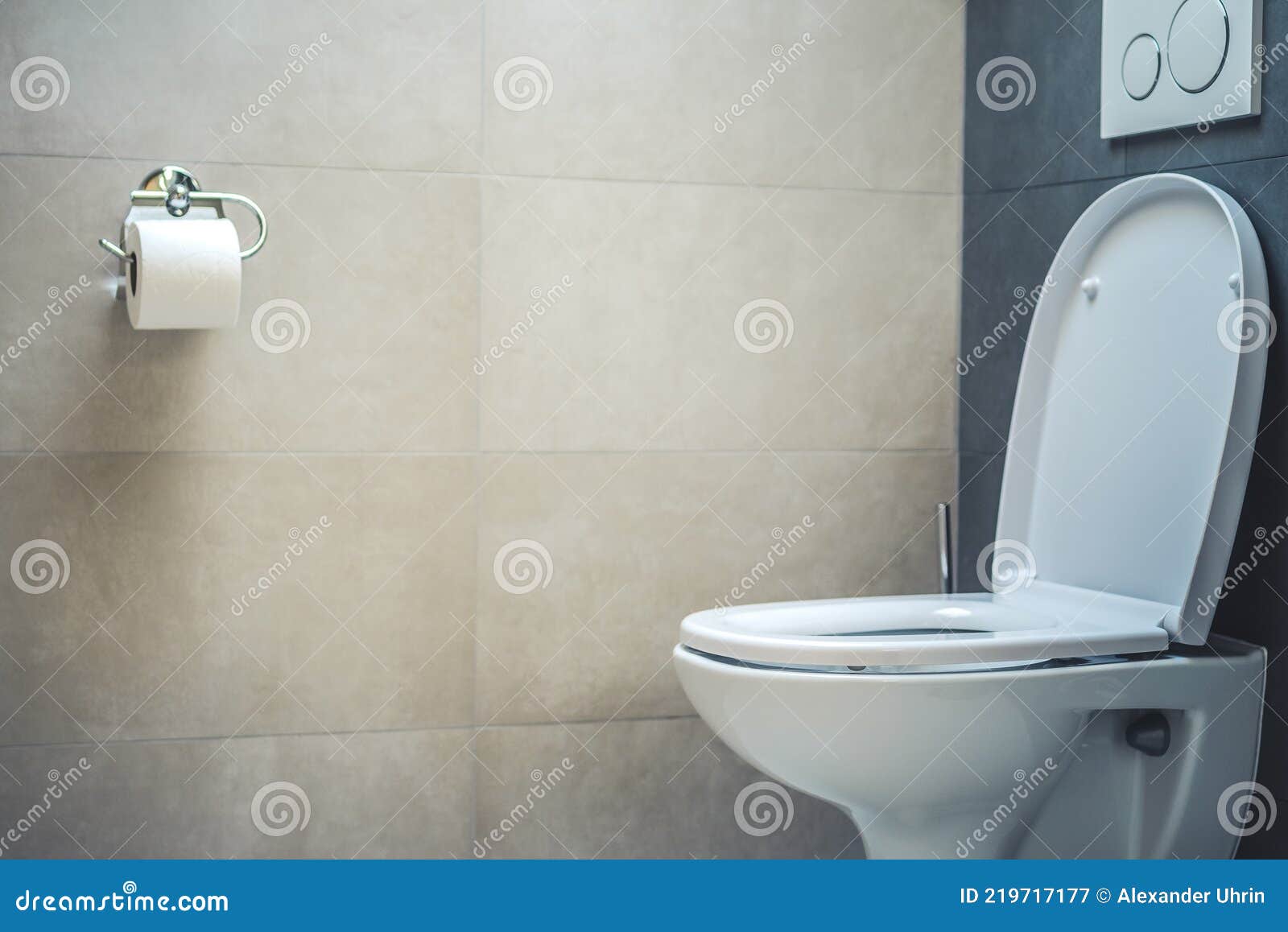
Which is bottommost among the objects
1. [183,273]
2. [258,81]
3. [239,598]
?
[239,598]

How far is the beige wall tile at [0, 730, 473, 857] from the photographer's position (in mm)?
1485

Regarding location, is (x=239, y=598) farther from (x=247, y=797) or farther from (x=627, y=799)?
(x=627, y=799)

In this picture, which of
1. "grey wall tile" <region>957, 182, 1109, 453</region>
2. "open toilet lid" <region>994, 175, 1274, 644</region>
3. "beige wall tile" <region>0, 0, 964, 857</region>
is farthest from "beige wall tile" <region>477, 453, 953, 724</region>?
"open toilet lid" <region>994, 175, 1274, 644</region>

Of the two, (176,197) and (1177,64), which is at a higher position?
(1177,64)

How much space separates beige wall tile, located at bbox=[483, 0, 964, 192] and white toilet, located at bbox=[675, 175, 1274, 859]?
37cm

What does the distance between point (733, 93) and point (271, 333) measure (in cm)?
70

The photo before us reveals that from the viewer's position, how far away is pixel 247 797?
5.05 feet

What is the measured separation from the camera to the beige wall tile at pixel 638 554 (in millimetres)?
1614

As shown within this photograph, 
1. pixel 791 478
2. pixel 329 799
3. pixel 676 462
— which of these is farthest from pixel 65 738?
pixel 791 478

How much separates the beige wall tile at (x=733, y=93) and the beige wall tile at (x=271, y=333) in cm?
17

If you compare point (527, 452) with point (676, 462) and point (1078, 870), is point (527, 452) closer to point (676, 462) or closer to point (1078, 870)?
point (676, 462)

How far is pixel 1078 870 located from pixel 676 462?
710 mm

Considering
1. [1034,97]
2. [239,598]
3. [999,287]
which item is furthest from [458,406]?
[1034,97]

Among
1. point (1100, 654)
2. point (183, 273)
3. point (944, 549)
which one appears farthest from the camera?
point (944, 549)
